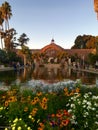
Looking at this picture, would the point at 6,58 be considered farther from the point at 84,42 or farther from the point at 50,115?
the point at 84,42

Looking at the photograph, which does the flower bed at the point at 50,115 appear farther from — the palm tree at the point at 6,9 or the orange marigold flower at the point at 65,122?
the palm tree at the point at 6,9

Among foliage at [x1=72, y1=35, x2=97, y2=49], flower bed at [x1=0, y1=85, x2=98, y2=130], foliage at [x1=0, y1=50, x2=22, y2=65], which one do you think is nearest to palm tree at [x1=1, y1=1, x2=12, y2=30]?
foliage at [x1=0, y1=50, x2=22, y2=65]

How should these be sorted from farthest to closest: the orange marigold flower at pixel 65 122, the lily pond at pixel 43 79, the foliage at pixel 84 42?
the foliage at pixel 84 42
the lily pond at pixel 43 79
the orange marigold flower at pixel 65 122

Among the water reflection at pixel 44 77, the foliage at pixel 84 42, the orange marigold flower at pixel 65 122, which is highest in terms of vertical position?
the foliage at pixel 84 42

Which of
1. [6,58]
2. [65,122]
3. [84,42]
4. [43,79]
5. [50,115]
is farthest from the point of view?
[84,42]

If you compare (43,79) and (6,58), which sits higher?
(6,58)

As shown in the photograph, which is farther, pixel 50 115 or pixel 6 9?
pixel 6 9

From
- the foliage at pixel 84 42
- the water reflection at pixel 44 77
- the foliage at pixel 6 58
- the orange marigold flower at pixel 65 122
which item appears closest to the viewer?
the orange marigold flower at pixel 65 122

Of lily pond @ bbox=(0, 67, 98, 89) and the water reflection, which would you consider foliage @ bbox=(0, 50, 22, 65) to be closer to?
the water reflection

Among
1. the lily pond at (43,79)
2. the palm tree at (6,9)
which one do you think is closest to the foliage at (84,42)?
the palm tree at (6,9)

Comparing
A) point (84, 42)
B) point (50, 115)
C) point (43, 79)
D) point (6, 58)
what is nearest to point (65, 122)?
point (50, 115)

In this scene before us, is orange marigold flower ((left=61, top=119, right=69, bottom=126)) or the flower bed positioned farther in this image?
the flower bed

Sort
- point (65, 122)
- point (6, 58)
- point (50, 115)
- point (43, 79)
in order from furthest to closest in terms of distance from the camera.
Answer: point (6, 58) → point (43, 79) → point (50, 115) → point (65, 122)

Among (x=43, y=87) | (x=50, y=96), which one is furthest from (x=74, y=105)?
(x=43, y=87)
